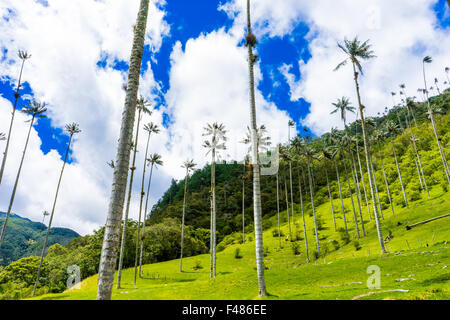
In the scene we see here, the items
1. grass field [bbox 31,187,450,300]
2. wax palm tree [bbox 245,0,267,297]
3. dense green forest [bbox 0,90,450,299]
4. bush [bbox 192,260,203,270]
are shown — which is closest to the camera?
grass field [bbox 31,187,450,300]

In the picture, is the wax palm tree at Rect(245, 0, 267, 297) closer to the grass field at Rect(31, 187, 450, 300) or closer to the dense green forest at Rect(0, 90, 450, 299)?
the grass field at Rect(31, 187, 450, 300)

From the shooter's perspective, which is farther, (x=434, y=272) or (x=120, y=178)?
(x=434, y=272)

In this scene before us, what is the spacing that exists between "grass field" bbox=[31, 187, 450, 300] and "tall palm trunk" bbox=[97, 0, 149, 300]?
925 centimetres

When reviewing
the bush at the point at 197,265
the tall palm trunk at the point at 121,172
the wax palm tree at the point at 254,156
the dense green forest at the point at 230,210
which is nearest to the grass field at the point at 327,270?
the bush at the point at 197,265

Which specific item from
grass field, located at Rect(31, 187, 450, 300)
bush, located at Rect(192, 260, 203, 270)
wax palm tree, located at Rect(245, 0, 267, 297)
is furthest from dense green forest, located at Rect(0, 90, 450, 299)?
wax palm tree, located at Rect(245, 0, 267, 297)

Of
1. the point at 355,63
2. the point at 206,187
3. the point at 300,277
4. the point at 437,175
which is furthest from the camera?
the point at 206,187

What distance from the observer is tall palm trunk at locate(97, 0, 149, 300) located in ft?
23.5

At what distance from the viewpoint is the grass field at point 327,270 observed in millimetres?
14672

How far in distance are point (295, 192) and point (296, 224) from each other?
28.7m

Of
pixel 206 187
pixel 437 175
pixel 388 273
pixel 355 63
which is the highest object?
pixel 206 187

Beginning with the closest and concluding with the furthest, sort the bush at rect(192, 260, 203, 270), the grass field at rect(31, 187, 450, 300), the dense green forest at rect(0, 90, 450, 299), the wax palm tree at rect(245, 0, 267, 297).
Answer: the grass field at rect(31, 187, 450, 300) < the wax palm tree at rect(245, 0, 267, 297) < the dense green forest at rect(0, 90, 450, 299) < the bush at rect(192, 260, 203, 270)
